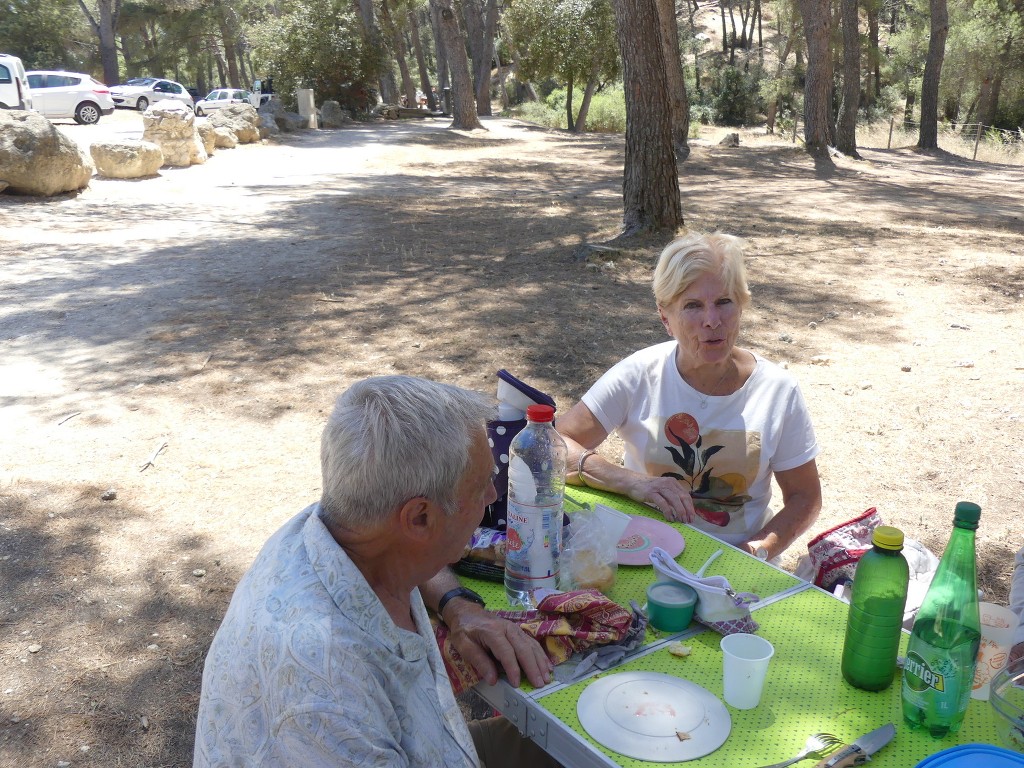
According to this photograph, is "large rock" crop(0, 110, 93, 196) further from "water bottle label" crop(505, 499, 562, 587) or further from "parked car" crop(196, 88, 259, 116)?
"parked car" crop(196, 88, 259, 116)

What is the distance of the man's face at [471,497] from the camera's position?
1.40m

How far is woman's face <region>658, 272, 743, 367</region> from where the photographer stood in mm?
2488

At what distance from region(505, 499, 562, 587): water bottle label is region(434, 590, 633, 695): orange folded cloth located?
0.11m

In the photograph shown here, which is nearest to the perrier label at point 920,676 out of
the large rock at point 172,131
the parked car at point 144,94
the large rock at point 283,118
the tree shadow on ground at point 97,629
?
the tree shadow on ground at point 97,629

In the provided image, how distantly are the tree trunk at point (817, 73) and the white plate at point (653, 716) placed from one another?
16393 mm

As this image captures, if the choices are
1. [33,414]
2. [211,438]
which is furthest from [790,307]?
[33,414]

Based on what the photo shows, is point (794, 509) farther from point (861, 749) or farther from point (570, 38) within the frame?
point (570, 38)

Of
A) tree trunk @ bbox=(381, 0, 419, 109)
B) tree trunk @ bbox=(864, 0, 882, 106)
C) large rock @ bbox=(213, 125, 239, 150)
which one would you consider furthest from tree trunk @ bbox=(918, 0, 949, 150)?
tree trunk @ bbox=(381, 0, 419, 109)

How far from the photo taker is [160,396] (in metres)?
5.07

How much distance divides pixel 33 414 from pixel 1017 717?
492cm

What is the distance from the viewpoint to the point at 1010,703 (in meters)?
1.41

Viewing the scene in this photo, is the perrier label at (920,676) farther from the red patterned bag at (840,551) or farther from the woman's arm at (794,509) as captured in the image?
the woman's arm at (794,509)

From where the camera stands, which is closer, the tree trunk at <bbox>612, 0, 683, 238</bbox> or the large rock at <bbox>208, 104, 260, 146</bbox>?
the tree trunk at <bbox>612, 0, 683, 238</bbox>

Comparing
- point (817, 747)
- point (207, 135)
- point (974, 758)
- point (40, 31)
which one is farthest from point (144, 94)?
point (974, 758)
